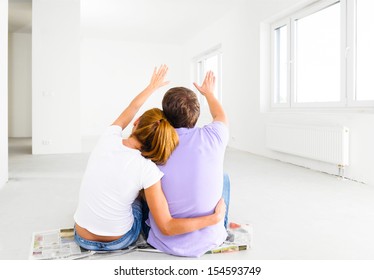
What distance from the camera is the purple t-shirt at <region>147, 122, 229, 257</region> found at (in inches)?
65.2

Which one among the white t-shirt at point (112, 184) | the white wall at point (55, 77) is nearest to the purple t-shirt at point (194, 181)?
the white t-shirt at point (112, 184)

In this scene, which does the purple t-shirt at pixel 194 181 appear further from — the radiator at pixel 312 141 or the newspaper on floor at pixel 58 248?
the radiator at pixel 312 141

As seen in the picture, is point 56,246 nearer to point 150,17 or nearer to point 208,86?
point 208,86

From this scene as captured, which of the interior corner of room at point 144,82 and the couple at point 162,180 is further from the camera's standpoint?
the interior corner of room at point 144,82

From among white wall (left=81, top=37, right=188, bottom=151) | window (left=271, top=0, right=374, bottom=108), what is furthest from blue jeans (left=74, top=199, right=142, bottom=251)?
white wall (left=81, top=37, right=188, bottom=151)

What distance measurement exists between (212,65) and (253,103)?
3.20 m

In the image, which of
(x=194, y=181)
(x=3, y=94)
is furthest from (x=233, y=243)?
(x=3, y=94)

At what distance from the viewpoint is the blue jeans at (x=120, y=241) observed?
1.81 m

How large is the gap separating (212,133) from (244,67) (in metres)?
5.11

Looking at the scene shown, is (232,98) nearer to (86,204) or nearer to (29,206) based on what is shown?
(29,206)

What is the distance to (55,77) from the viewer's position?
6.20 metres

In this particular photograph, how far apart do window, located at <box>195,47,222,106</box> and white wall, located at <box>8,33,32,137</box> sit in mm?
Answer: 4421

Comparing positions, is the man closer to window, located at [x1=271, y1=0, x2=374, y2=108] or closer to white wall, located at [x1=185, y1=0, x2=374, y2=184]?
white wall, located at [x1=185, y1=0, x2=374, y2=184]

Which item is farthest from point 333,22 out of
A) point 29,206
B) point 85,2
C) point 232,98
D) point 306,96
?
point 85,2
